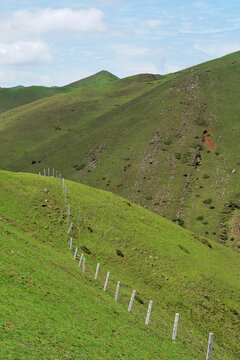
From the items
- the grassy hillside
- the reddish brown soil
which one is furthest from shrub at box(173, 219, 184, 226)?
the reddish brown soil

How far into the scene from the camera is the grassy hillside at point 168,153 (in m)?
115

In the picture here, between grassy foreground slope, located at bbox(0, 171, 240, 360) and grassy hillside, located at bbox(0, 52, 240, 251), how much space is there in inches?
1720

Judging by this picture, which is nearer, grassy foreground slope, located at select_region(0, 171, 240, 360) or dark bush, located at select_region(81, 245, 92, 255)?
grassy foreground slope, located at select_region(0, 171, 240, 360)

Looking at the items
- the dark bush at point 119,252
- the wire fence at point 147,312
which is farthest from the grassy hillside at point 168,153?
the wire fence at point 147,312

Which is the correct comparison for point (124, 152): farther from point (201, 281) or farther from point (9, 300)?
point (9, 300)

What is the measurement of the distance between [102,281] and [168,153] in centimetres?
10557

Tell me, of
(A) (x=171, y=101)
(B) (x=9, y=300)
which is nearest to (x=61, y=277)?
(B) (x=9, y=300)

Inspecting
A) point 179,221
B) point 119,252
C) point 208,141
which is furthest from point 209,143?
point 119,252

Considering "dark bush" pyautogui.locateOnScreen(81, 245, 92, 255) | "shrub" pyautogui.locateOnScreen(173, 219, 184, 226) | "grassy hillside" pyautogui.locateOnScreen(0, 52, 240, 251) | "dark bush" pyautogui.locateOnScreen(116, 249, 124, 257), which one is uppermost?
"grassy hillside" pyautogui.locateOnScreen(0, 52, 240, 251)

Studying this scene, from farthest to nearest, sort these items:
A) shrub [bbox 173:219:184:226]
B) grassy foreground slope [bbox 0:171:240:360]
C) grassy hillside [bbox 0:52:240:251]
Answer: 1. grassy hillside [bbox 0:52:240:251]
2. shrub [bbox 173:219:184:226]
3. grassy foreground slope [bbox 0:171:240:360]

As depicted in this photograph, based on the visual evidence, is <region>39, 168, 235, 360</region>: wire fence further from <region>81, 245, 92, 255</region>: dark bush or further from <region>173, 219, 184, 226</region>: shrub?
<region>173, 219, 184, 226</region>: shrub

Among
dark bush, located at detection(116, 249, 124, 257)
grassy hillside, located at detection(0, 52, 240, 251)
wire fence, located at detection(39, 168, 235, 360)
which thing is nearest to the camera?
wire fence, located at detection(39, 168, 235, 360)

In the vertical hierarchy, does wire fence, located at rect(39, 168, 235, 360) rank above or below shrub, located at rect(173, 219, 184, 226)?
above

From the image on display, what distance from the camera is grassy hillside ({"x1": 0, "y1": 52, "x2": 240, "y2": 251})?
115375 millimetres
